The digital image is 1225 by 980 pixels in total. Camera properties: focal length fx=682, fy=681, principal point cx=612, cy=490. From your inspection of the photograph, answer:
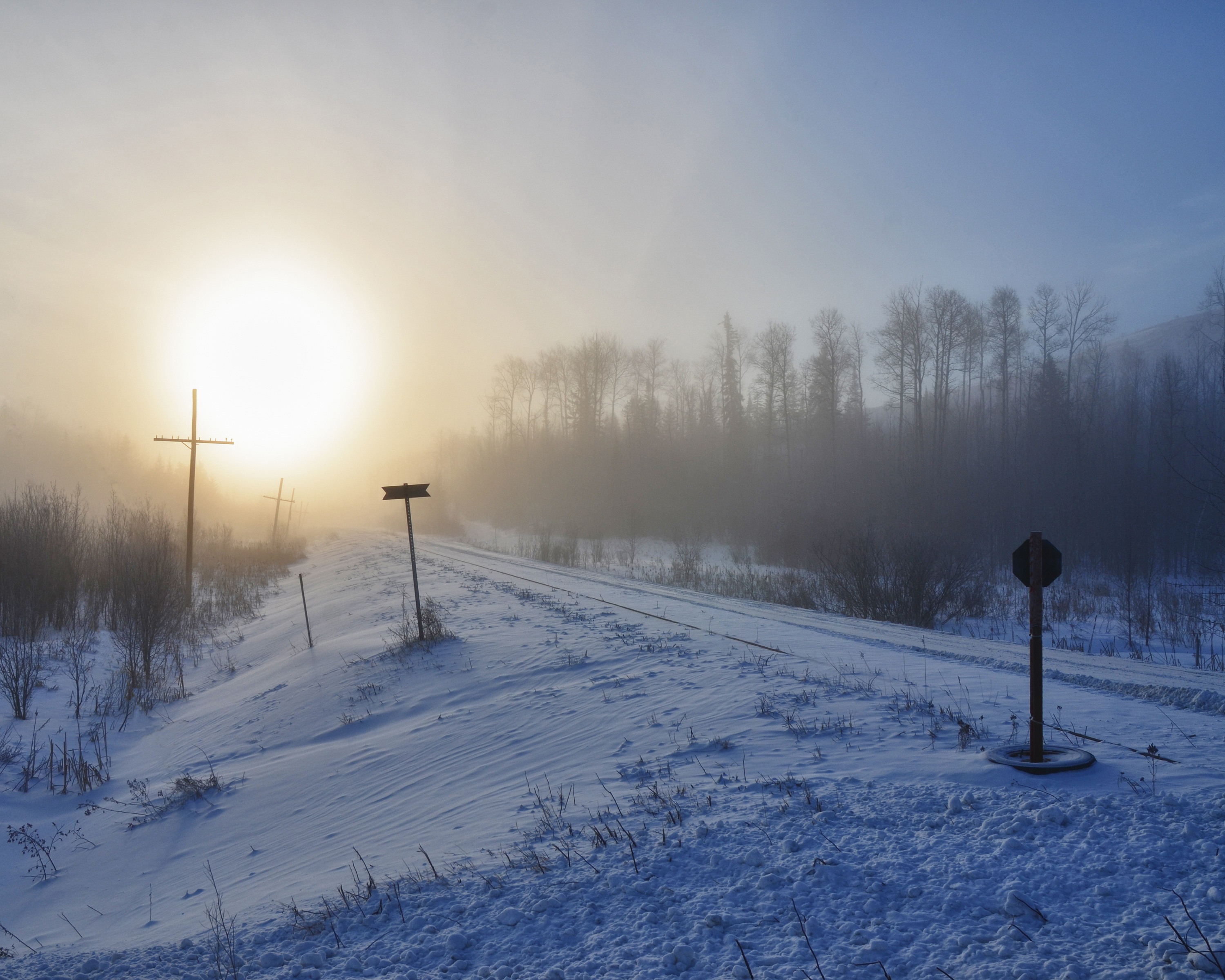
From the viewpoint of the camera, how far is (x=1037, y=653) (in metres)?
4.77

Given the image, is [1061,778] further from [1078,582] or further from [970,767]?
[1078,582]

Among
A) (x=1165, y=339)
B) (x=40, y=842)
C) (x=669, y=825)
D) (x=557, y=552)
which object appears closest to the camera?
(x=669, y=825)

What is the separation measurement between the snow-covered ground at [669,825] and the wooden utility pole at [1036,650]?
266 millimetres

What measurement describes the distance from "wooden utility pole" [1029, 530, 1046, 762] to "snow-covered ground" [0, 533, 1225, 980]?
266 millimetres

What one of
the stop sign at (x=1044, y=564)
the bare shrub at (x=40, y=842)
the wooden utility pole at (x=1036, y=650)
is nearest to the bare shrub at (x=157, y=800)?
the bare shrub at (x=40, y=842)

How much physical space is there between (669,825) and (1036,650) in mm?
2841

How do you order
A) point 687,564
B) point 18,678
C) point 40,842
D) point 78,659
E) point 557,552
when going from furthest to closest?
1. point 557,552
2. point 687,564
3. point 78,659
4. point 18,678
5. point 40,842

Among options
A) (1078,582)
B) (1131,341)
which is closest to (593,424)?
(1078,582)

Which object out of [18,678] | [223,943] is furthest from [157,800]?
[18,678]

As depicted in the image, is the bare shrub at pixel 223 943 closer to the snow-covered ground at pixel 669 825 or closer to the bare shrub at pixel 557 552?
the snow-covered ground at pixel 669 825

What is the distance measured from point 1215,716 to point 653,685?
5.54m

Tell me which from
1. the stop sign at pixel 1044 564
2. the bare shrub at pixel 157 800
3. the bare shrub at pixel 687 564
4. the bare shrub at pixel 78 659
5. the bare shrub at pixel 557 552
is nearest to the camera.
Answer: the stop sign at pixel 1044 564

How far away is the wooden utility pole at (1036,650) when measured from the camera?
15.2 feet

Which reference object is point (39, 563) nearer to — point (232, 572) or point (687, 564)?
point (232, 572)
